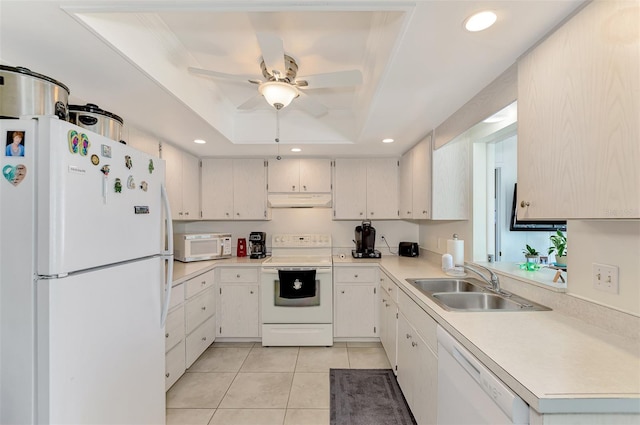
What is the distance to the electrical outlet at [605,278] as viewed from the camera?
1.21 meters

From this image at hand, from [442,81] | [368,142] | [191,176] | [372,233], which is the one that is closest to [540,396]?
[442,81]

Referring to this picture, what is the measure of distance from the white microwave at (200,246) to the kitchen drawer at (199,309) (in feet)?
1.46

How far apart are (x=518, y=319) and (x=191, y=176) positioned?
10.8ft

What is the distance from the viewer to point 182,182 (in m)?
3.14

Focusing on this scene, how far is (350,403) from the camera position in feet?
7.19

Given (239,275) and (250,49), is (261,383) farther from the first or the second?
(250,49)

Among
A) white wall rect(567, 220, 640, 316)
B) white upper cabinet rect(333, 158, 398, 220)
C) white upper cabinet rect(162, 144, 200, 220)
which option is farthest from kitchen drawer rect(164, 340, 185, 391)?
white wall rect(567, 220, 640, 316)

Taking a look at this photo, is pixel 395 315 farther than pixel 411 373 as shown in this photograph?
Yes

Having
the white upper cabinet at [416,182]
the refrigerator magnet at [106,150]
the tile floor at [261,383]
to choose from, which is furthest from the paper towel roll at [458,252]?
the refrigerator magnet at [106,150]

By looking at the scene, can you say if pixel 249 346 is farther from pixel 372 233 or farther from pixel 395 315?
pixel 372 233

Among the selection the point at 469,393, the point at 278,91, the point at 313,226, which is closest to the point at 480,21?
the point at 278,91

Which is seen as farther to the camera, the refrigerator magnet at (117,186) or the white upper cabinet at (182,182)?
the white upper cabinet at (182,182)

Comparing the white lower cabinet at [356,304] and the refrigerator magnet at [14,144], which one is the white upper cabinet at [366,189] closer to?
the white lower cabinet at [356,304]

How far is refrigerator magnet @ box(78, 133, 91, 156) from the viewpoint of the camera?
44.9 inches
